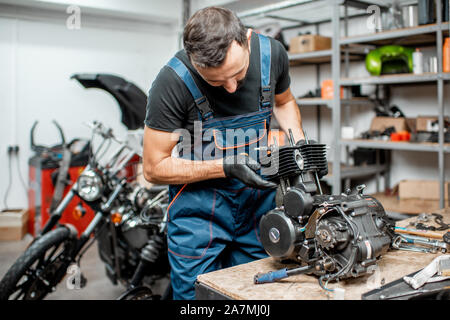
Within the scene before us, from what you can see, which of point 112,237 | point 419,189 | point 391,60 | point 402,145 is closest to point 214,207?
point 112,237

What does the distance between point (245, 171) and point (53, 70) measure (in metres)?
4.02

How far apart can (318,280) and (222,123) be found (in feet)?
1.99

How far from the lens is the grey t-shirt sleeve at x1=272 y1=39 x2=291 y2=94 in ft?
5.06

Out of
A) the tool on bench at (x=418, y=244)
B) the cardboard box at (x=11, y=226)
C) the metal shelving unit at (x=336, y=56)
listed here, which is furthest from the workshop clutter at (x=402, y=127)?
the cardboard box at (x=11, y=226)

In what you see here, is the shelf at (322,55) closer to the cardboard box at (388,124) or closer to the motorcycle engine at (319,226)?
the cardboard box at (388,124)

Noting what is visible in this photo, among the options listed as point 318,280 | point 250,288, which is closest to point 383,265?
point 318,280

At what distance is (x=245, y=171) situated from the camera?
1244 millimetres

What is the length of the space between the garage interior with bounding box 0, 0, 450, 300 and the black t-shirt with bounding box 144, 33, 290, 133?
1.07ft

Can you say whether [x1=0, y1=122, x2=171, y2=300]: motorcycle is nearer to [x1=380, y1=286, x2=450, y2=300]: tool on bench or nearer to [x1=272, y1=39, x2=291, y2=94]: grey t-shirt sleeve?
[x1=272, y1=39, x2=291, y2=94]: grey t-shirt sleeve

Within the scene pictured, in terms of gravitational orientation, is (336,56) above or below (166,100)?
above

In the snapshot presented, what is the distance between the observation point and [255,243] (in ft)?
4.99

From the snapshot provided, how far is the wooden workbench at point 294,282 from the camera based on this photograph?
3.31 feet

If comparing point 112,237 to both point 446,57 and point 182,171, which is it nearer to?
point 182,171
